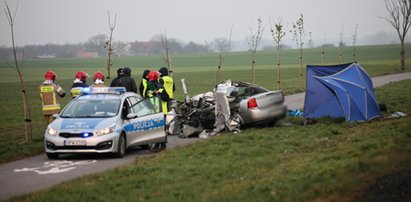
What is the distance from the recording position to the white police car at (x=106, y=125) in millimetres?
13703

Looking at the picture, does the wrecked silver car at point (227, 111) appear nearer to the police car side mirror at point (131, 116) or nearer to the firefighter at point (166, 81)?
the firefighter at point (166, 81)

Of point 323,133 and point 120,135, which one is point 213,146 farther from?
point 323,133

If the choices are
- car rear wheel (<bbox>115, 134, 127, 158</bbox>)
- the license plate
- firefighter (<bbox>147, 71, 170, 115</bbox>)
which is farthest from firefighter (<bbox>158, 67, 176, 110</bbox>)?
the license plate

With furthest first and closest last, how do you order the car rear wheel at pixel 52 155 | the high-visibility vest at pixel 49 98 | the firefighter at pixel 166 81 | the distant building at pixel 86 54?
1. the distant building at pixel 86 54
2. the firefighter at pixel 166 81
3. the high-visibility vest at pixel 49 98
4. the car rear wheel at pixel 52 155

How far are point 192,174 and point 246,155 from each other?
2212 millimetres

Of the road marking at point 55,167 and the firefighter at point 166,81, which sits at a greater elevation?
the firefighter at point 166,81

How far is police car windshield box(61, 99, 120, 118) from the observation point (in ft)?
48.1

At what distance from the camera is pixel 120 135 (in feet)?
46.4

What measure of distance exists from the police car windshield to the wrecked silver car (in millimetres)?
3429

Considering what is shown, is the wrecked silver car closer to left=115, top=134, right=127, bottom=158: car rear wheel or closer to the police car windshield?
the police car windshield

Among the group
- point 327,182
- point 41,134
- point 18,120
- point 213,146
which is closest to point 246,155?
point 213,146

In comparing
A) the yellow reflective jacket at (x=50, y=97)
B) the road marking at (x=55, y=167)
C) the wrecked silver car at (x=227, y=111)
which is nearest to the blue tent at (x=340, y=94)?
the wrecked silver car at (x=227, y=111)

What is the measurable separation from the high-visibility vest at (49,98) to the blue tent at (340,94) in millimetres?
7259

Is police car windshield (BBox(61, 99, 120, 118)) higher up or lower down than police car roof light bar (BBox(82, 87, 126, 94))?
lower down
